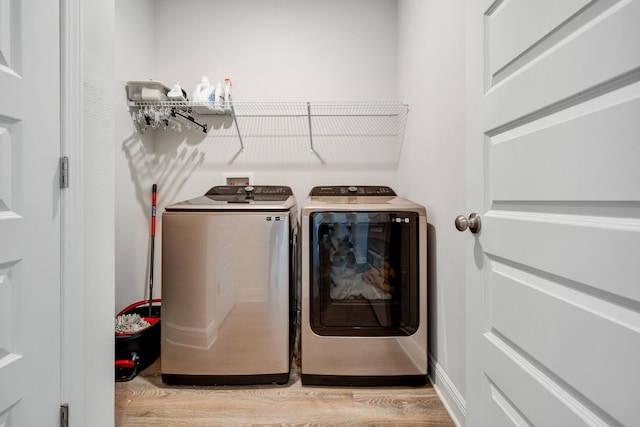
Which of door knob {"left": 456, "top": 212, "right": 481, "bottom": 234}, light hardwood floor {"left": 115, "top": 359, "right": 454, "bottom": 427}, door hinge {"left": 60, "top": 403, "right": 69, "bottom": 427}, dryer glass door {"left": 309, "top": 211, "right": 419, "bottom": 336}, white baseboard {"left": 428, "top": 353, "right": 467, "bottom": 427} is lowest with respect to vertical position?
light hardwood floor {"left": 115, "top": 359, "right": 454, "bottom": 427}

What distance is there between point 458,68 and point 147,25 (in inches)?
83.7

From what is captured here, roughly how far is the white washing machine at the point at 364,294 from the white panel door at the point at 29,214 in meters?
0.95

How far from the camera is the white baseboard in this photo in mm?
1229

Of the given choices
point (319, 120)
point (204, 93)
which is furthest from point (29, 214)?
point (319, 120)

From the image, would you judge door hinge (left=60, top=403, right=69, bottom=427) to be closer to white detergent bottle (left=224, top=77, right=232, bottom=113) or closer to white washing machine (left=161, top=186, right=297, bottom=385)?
white washing machine (left=161, top=186, right=297, bottom=385)

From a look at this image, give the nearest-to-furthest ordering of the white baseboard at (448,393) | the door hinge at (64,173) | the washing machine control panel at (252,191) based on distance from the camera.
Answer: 1. the door hinge at (64,173)
2. the white baseboard at (448,393)
3. the washing machine control panel at (252,191)

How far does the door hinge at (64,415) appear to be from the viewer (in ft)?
3.05

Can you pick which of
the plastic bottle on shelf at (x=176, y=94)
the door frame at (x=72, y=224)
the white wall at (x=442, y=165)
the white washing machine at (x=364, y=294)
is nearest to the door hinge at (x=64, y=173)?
the door frame at (x=72, y=224)

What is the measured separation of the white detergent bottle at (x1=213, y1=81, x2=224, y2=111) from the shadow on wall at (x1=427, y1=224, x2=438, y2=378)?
1538mm

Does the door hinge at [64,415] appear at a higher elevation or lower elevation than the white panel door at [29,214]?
lower

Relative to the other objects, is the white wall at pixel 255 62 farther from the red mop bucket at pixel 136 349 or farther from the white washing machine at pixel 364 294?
the white washing machine at pixel 364 294

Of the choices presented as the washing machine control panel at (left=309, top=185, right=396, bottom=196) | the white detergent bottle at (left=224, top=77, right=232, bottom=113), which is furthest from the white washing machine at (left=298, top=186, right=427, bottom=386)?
the white detergent bottle at (left=224, top=77, right=232, bottom=113)

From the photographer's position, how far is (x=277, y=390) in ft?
4.90

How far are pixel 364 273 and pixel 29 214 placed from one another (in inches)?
51.9
